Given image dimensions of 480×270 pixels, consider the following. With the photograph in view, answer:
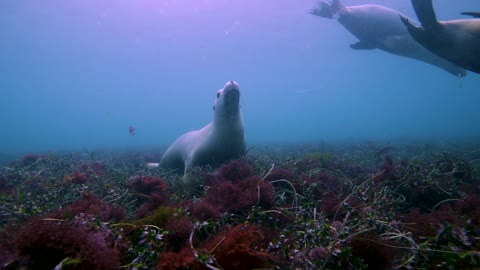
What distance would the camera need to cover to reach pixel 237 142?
16.3ft

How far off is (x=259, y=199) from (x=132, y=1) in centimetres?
4691

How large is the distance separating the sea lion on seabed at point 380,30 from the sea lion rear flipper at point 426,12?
340 cm

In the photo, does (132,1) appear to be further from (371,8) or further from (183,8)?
(371,8)

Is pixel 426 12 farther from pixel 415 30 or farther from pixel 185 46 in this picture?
pixel 185 46

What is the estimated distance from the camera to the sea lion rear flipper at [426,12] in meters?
4.35

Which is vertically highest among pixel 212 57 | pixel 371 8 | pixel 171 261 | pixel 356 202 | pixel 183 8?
pixel 183 8

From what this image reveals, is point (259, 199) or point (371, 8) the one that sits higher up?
point (371, 8)

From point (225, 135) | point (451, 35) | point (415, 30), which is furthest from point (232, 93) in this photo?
point (451, 35)

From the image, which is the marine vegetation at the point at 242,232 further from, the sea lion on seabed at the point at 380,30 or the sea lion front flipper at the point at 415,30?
the sea lion on seabed at the point at 380,30

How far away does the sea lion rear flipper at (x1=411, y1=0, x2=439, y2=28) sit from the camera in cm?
435

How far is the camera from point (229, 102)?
196 inches

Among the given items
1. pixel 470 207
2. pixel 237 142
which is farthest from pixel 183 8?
pixel 470 207

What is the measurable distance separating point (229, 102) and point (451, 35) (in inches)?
154

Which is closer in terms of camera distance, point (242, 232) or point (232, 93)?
point (242, 232)
